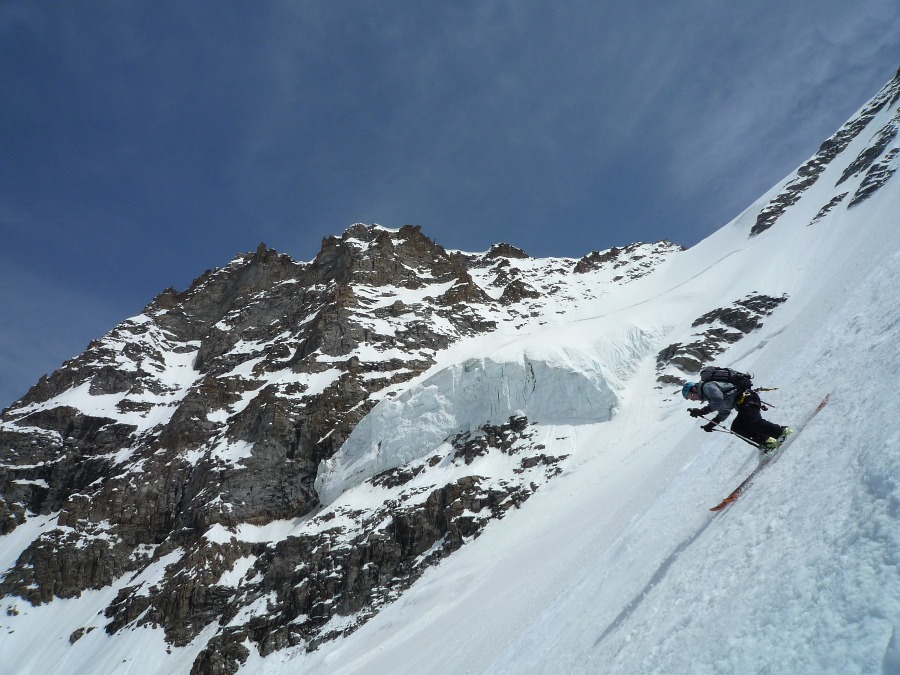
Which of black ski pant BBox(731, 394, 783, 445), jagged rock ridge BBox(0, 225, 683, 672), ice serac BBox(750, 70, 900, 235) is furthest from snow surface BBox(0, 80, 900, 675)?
ice serac BBox(750, 70, 900, 235)

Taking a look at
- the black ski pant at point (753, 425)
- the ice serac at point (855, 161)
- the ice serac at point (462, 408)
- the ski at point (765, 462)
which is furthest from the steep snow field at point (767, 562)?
the ice serac at point (855, 161)

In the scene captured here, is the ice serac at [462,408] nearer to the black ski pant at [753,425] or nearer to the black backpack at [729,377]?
the black backpack at [729,377]

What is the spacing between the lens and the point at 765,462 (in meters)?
7.25

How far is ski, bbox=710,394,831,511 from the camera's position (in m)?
6.93

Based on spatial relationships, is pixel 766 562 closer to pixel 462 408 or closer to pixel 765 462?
pixel 765 462

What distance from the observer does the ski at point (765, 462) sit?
6.93 m

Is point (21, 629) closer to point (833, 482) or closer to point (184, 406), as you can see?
point (184, 406)

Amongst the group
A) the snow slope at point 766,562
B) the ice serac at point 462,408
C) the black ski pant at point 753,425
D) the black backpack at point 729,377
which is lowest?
the snow slope at point 766,562

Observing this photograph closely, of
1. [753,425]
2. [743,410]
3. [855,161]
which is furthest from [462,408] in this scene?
[855,161]

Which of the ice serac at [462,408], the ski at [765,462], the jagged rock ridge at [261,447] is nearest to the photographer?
the ski at [765,462]

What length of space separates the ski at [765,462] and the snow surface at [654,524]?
25cm

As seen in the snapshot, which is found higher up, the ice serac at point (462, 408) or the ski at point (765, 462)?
the ice serac at point (462, 408)

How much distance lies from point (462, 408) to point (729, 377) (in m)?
47.8

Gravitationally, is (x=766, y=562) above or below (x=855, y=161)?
below
